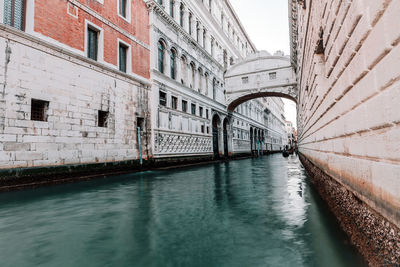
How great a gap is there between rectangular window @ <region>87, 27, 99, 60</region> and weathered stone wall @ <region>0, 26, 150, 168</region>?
0.67 metres

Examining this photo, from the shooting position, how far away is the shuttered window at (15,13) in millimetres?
7160

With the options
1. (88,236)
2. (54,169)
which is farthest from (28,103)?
(88,236)

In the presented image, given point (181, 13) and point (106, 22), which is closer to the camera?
point (106, 22)

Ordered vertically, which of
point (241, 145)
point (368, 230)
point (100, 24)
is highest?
point (100, 24)

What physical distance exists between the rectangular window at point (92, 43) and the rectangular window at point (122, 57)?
1512 millimetres

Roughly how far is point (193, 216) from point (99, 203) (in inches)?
81.7

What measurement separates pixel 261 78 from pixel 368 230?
73.8 feet

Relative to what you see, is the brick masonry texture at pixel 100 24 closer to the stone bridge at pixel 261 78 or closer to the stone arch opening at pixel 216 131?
the stone arch opening at pixel 216 131

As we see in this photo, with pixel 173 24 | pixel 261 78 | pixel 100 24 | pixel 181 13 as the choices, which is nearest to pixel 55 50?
pixel 100 24

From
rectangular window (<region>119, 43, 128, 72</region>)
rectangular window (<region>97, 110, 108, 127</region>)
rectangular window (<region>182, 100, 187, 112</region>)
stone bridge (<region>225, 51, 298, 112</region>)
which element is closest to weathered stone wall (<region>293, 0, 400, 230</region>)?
rectangular window (<region>97, 110, 108, 127</region>)

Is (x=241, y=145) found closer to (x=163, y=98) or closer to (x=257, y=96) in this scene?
(x=257, y=96)

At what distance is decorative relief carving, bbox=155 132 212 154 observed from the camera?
14.0 m

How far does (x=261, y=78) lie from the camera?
23.2 metres

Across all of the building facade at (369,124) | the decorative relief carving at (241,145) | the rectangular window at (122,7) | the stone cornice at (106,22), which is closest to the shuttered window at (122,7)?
the rectangular window at (122,7)
